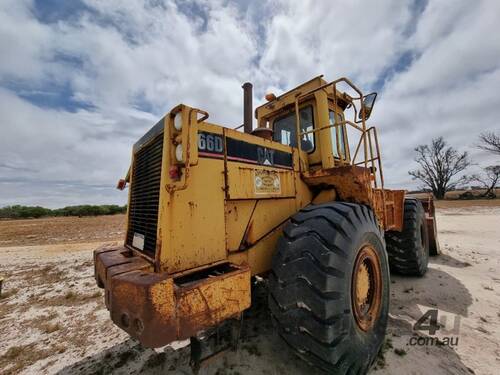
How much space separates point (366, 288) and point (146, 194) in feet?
8.23

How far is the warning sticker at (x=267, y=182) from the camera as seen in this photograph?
2.73 meters

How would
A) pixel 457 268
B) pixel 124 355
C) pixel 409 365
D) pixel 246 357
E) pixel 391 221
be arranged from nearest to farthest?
1. pixel 409 365
2. pixel 246 357
3. pixel 124 355
4. pixel 391 221
5. pixel 457 268

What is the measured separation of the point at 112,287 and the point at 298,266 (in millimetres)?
1419

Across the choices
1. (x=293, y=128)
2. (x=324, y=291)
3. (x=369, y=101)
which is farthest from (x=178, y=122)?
(x=369, y=101)

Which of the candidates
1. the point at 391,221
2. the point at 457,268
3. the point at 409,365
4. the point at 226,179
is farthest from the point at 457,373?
the point at 457,268

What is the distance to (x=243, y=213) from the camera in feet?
8.55

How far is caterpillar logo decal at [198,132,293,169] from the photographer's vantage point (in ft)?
7.64

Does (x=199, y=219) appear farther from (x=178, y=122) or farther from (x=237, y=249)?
(x=178, y=122)

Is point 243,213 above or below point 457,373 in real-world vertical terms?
above

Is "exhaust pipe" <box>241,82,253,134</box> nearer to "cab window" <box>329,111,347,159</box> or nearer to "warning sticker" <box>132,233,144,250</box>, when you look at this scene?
"cab window" <box>329,111,347,159</box>

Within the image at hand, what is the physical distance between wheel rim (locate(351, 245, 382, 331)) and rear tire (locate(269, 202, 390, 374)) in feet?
0.06

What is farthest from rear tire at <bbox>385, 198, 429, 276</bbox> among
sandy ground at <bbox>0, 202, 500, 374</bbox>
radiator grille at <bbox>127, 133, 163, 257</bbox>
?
radiator grille at <bbox>127, 133, 163, 257</bbox>

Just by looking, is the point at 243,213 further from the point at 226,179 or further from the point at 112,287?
the point at 112,287

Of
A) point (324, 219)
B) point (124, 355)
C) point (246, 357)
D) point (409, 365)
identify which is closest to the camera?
point (324, 219)
